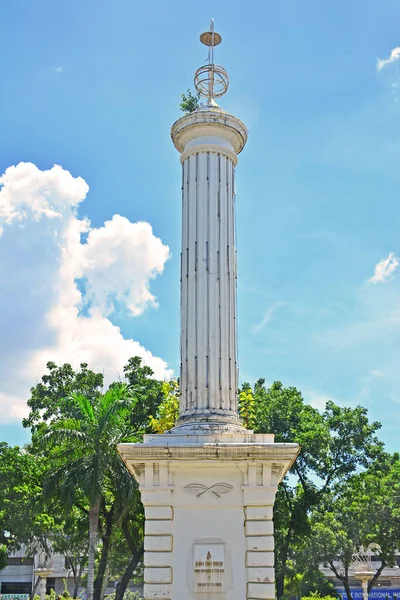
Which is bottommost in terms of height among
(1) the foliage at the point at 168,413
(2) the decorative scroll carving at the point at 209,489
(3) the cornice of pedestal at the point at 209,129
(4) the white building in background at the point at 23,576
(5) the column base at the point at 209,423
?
(4) the white building in background at the point at 23,576

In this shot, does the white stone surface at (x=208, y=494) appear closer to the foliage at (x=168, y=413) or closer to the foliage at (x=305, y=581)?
the foliage at (x=168, y=413)

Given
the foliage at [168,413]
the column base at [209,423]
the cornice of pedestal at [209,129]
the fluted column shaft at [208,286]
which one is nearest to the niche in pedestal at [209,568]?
the column base at [209,423]

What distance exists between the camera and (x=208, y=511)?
10.9 m

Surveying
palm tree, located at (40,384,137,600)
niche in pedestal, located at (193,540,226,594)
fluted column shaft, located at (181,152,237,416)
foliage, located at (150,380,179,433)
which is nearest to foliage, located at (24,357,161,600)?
palm tree, located at (40,384,137,600)

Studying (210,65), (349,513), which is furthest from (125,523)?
(210,65)

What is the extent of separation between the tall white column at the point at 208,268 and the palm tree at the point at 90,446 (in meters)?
11.5

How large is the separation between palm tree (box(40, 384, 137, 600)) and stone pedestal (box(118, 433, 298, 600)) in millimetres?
12517

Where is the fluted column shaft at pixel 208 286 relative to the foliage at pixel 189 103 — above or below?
below

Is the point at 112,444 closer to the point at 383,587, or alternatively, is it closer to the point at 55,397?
the point at 55,397

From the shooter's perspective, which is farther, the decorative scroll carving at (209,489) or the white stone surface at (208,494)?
the decorative scroll carving at (209,489)

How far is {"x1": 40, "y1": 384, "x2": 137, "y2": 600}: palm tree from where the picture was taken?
22812 mm

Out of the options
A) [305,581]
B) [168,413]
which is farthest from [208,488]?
[305,581]

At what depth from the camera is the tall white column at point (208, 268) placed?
12.2 metres

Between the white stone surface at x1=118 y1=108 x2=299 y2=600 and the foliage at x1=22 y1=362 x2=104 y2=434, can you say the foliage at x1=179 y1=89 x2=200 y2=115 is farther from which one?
the foliage at x1=22 y1=362 x2=104 y2=434
